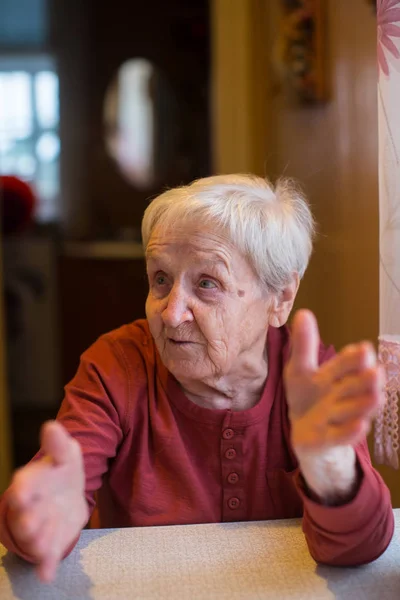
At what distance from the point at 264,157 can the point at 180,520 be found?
1927 mm

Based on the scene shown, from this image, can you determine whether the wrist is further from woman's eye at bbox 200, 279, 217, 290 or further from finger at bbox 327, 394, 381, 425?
woman's eye at bbox 200, 279, 217, 290

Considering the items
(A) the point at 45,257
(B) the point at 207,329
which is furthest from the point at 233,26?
(B) the point at 207,329

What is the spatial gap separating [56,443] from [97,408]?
14.8 inches

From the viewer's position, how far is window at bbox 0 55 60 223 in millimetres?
4922

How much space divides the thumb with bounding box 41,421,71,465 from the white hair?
482mm

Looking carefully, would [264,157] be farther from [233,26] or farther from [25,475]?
[25,475]

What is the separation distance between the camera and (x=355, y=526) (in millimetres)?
968

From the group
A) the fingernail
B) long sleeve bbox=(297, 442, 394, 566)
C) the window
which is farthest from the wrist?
the window

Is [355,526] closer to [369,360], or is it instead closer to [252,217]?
[369,360]

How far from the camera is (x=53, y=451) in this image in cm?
85

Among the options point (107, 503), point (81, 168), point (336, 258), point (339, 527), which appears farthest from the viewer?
point (81, 168)

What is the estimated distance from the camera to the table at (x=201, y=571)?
3.11 feet

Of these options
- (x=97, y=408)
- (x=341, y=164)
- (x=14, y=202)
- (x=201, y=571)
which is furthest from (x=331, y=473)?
(x=14, y=202)

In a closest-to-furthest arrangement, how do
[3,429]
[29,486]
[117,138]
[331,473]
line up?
[29,486], [331,473], [3,429], [117,138]
